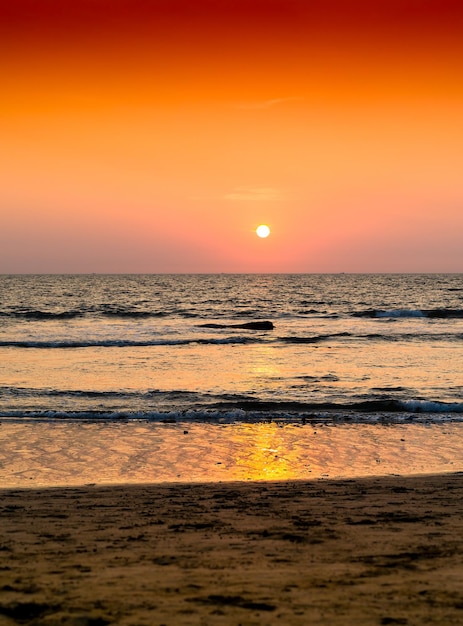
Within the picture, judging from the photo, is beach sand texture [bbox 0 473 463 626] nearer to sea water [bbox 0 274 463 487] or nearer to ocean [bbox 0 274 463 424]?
sea water [bbox 0 274 463 487]

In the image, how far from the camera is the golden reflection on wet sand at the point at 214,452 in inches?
481

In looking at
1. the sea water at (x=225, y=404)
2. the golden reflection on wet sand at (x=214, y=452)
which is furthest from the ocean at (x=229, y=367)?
the golden reflection on wet sand at (x=214, y=452)

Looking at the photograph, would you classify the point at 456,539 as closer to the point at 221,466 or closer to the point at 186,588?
the point at 186,588

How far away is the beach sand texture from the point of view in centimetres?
509

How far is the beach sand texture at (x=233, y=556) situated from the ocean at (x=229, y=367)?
27.5 ft

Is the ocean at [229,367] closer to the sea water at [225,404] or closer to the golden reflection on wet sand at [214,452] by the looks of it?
the sea water at [225,404]

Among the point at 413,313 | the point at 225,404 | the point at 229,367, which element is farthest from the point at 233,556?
the point at 413,313

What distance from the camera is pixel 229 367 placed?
29.9m

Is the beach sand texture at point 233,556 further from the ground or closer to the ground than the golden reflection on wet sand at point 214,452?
further from the ground

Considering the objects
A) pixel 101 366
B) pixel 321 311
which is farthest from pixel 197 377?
pixel 321 311

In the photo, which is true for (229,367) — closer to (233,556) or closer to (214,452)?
(214,452)

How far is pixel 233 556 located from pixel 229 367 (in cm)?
2333

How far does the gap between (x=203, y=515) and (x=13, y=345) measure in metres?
32.5

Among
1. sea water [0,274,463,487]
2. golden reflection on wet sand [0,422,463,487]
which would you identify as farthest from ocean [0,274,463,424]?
golden reflection on wet sand [0,422,463,487]
